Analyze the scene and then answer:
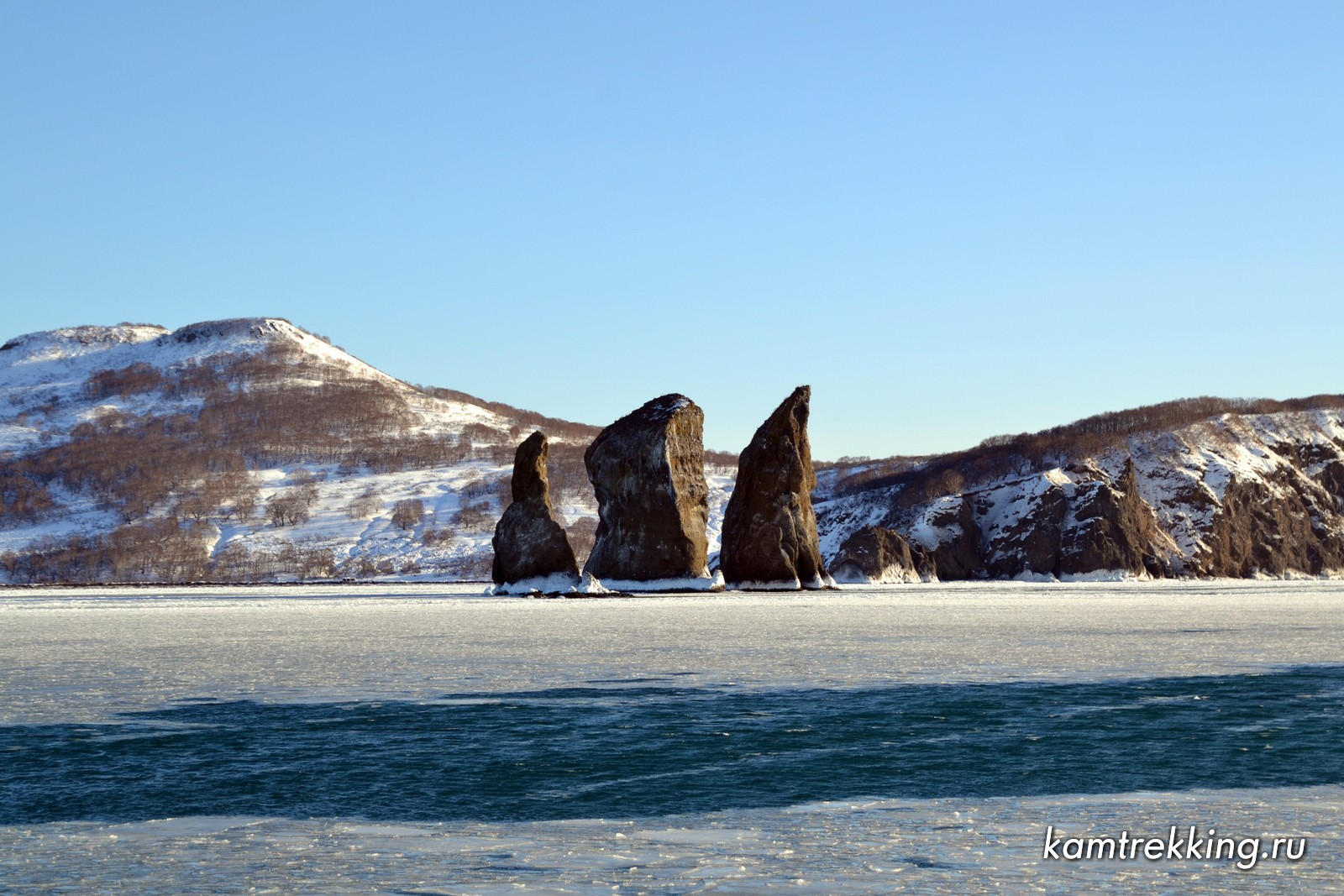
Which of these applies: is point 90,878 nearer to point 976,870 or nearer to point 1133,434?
point 976,870

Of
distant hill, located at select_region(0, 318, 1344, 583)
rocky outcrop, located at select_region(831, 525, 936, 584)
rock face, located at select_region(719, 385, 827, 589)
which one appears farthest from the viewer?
distant hill, located at select_region(0, 318, 1344, 583)

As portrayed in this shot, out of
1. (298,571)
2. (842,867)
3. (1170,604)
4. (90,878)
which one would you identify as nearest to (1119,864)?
(842,867)

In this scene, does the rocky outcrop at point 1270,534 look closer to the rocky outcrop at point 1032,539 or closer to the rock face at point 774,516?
the rocky outcrop at point 1032,539

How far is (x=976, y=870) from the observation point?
344 inches

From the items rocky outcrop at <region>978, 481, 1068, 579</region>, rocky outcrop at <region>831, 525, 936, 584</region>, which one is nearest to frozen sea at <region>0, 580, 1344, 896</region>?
rocky outcrop at <region>831, 525, 936, 584</region>

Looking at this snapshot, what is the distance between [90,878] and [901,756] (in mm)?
7274

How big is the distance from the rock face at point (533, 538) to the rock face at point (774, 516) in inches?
377

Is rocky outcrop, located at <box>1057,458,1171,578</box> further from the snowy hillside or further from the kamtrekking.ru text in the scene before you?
the kamtrekking.ru text

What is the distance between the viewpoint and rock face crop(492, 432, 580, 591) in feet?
195

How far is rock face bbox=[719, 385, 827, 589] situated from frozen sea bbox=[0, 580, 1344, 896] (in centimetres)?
3917

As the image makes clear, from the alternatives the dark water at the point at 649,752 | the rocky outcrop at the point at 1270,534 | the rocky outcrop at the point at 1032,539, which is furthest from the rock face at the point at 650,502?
the rocky outcrop at the point at 1270,534

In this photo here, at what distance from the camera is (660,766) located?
12.8 m

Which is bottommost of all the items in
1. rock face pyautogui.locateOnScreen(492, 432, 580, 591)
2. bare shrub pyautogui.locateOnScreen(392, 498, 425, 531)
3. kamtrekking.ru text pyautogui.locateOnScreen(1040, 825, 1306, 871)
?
kamtrekking.ru text pyautogui.locateOnScreen(1040, 825, 1306, 871)

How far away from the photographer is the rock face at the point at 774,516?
216ft
